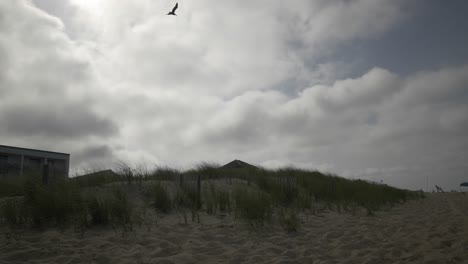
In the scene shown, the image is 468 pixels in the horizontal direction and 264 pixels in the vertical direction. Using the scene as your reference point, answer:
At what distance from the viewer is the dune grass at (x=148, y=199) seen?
5527 mm

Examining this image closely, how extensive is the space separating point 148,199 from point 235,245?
3.78m

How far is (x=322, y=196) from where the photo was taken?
441 inches

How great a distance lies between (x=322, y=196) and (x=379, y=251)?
6.77m

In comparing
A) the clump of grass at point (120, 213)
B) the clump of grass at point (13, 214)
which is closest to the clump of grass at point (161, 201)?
the clump of grass at point (120, 213)

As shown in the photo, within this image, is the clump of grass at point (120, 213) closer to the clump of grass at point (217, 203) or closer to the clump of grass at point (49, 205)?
the clump of grass at point (49, 205)

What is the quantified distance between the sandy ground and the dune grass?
1.17ft

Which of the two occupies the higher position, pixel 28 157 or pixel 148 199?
pixel 28 157

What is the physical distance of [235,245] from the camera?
16.2 feet

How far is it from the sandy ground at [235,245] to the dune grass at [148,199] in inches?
14.0

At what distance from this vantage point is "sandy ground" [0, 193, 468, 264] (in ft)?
13.5

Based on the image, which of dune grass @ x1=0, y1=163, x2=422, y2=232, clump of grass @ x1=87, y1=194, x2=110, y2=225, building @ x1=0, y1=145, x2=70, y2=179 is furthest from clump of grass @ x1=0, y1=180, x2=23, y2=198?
building @ x1=0, y1=145, x2=70, y2=179

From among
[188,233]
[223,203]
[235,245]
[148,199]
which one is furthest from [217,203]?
[235,245]

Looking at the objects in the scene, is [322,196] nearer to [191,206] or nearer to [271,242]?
[191,206]

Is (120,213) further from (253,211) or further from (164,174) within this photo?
(164,174)
